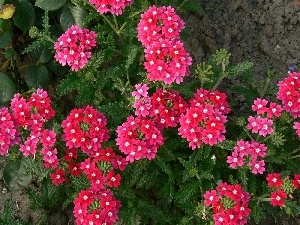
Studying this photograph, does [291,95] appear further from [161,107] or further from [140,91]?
[140,91]

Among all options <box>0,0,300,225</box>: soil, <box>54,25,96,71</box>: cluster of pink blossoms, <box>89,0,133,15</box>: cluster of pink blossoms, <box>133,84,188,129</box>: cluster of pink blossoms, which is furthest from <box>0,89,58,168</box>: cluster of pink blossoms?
<box>0,0,300,225</box>: soil

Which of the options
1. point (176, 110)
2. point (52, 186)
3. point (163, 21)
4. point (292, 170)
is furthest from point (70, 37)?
point (292, 170)

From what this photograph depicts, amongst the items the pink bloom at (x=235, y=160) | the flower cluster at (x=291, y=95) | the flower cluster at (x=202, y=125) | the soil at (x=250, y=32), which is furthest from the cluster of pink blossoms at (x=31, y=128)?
the soil at (x=250, y=32)

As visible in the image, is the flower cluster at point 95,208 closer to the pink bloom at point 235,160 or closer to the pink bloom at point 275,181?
the pink bloom at point 235,160

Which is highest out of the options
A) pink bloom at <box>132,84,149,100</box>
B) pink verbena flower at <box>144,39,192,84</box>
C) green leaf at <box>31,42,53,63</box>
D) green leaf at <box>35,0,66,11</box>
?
pink verbena flower at <box>144,39,192,84</box>

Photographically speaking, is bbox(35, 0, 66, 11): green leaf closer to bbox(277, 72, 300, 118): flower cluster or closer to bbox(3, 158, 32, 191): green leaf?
bbox(3, 158, 32, 191): green leaf

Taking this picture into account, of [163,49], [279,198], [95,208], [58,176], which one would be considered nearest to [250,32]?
[163,49]

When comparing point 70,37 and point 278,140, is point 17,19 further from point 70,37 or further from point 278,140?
point 278,140
